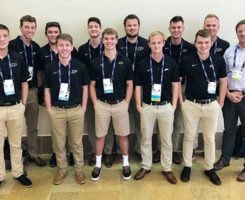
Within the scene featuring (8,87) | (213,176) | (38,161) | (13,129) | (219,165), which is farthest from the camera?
(38,161)

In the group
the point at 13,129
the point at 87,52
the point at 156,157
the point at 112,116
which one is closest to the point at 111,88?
the point at 112,116

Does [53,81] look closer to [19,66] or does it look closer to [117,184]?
[19,66]

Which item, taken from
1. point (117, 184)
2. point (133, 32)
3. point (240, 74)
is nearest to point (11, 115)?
point (117, 184)

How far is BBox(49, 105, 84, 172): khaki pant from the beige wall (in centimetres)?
101

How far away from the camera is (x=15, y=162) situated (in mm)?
3434

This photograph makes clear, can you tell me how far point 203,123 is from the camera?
3488 mm

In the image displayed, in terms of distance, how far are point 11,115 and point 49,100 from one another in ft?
1.26

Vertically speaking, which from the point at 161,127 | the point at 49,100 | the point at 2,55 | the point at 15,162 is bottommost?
the point at 15,162

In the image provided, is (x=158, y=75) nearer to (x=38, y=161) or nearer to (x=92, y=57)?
(x=92, y=57)

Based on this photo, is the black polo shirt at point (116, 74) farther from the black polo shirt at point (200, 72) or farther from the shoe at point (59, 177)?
the shoe at point (59, 177)

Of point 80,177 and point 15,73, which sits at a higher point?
point 15,73

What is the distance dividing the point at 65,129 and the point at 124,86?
743mm

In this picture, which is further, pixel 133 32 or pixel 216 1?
pixel 216 1

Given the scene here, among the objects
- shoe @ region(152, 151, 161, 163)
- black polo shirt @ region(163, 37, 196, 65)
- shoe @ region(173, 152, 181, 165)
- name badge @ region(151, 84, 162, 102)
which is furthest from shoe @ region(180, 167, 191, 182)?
black polo shirt @ region(163, 37, 196, 65)
